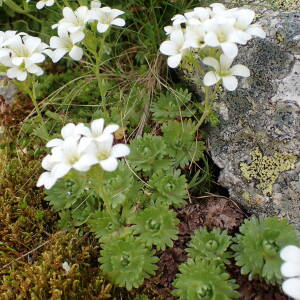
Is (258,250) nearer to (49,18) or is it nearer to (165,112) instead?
(165,112)

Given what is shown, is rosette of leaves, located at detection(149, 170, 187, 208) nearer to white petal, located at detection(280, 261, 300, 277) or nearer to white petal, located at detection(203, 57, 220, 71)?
white petal, located at detection(203, 57, 220, 71)

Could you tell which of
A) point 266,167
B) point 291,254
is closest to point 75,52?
point 266,167

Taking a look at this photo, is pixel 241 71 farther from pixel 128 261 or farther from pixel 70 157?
pixel 128 261

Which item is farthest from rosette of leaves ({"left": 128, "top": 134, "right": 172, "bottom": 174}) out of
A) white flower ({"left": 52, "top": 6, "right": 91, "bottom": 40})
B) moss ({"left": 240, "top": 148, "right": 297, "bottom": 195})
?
white flower ({"left": 52, "top": 6, "right": 91, "bottom": 40})

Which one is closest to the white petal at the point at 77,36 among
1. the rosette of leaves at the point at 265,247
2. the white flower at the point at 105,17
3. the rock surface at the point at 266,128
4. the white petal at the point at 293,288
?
the white flower at the point at 105,17

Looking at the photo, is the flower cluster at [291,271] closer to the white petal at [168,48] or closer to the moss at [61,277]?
the moss at [61,277]

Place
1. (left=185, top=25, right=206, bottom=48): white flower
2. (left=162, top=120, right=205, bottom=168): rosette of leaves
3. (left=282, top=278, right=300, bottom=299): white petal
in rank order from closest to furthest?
1. (left=282, top=278, right=300, bottom=299): white petal
2. (left=185, top=25, right=206, bottom=48): white flower
3. (left=162, top=120, right=205, bottom=168): rosette of leaves

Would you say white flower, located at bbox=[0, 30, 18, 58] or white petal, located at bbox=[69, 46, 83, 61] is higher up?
white flower, located at bbox=[0, 30, 18, 58]
